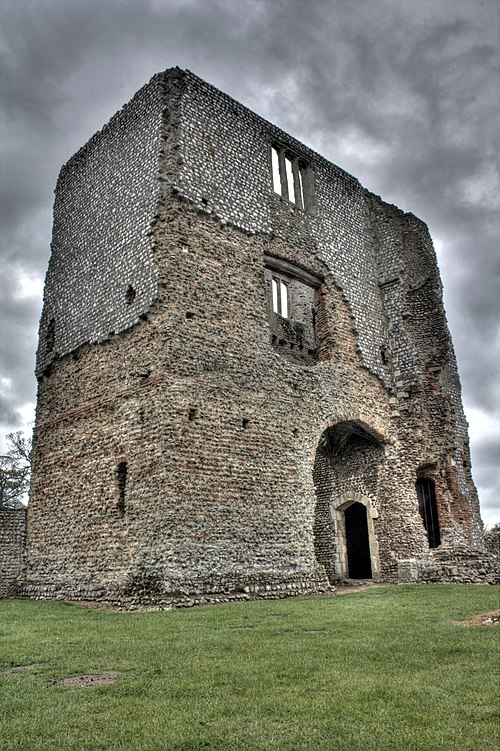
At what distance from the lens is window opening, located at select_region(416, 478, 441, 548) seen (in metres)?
17.7

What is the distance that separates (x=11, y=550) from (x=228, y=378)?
7.17 m

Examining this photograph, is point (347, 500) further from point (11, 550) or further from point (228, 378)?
point (11, 550)

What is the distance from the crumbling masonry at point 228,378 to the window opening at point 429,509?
0.06m

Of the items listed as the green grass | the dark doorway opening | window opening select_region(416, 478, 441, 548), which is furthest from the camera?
the dark doorway opening

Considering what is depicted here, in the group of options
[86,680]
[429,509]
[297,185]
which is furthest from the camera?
[297,185]

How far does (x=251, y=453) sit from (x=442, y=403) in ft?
24.9

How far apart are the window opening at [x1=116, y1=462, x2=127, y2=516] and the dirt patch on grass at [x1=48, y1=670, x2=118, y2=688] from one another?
7.46m

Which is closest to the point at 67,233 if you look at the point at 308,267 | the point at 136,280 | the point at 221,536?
the point at 136,280

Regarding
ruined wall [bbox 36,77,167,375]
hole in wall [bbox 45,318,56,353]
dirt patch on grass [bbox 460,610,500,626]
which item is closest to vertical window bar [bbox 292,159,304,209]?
ruined wall [bbox 36,77,167,375]

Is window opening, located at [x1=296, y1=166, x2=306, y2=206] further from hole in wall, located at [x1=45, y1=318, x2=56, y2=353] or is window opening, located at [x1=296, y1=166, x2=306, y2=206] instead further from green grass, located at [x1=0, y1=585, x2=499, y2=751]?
green grass, located at [x1=0, y1=585, x2=499, y2=751]

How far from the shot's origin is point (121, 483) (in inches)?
523

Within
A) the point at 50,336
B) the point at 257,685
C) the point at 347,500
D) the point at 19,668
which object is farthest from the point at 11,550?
the point at 257,685

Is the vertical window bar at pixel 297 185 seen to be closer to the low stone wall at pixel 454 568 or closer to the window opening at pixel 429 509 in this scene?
the window opening at pixel 429 509

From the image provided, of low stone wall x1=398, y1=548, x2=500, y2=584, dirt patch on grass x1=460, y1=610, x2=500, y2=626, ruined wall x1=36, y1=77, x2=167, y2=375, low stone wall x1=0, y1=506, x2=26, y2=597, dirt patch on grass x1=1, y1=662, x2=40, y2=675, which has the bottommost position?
dirt patch on grass x1=460, y1=610, x2=500, y2=626
